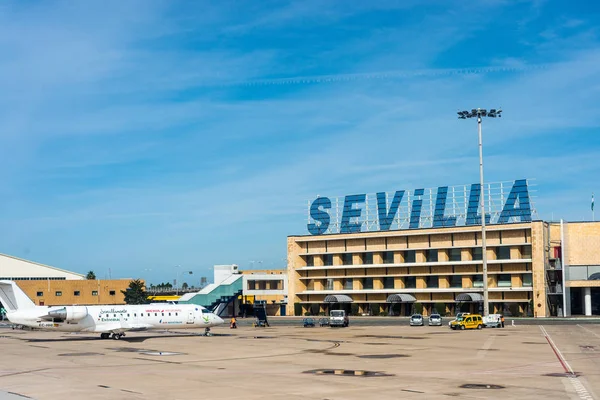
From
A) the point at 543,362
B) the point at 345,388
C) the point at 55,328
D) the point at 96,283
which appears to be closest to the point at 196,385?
the point at 345,388

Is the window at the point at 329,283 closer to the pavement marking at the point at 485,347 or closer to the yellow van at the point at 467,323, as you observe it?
the yellow van at the point at 467,323

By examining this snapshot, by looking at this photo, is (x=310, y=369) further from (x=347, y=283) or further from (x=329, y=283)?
(x=329, y=283)

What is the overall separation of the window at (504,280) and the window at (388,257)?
22205 millimetres

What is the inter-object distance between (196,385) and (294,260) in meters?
117

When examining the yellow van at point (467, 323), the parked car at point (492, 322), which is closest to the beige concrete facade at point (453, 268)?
the parked car at point (492, 322)

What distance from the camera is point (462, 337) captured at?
6838 centimetres

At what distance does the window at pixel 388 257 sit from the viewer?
139000 mm

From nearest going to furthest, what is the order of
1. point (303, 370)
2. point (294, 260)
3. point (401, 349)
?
point (303, 370)
point (401, 349)
point (294, 260)

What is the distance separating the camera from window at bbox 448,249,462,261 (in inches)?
5133

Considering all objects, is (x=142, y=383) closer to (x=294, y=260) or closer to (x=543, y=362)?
(x=543, y=362)

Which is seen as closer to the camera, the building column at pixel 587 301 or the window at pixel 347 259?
the building column at pixel 587 301

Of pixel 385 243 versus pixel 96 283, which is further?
pixel 96 283

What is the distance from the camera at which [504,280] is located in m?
125

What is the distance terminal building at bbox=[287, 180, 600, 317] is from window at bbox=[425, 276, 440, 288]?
19 centimetres
